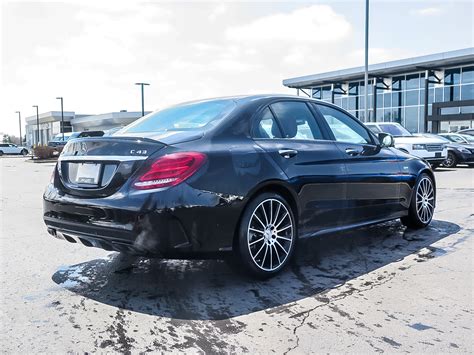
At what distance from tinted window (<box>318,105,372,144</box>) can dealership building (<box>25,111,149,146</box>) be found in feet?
175

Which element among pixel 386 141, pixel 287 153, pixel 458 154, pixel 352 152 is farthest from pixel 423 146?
pixel 287 153

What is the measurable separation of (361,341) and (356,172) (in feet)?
7.70

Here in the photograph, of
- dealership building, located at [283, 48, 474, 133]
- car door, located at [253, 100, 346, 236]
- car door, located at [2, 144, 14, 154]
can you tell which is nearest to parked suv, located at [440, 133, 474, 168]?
car door, located at [253, 100, 346, 236]

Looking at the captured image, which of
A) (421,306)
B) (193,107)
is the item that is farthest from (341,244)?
(193,107)

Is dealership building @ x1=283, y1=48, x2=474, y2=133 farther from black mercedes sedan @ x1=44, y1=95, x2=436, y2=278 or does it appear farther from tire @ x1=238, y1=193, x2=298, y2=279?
tire @ x1=238, y1=193, x2=298, y2=279

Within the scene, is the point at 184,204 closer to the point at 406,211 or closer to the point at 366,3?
the point at 406,211

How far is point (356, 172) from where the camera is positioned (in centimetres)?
497

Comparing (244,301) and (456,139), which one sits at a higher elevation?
(456,139)

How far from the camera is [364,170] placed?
5105mm

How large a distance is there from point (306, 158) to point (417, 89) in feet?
122

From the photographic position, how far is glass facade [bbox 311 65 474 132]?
3534 centimetres

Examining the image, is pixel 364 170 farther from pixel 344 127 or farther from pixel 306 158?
pixel 306 158

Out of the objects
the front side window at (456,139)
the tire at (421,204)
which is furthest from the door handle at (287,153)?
the front side window at (456,139)

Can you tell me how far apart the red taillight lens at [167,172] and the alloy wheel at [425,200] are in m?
3.58
